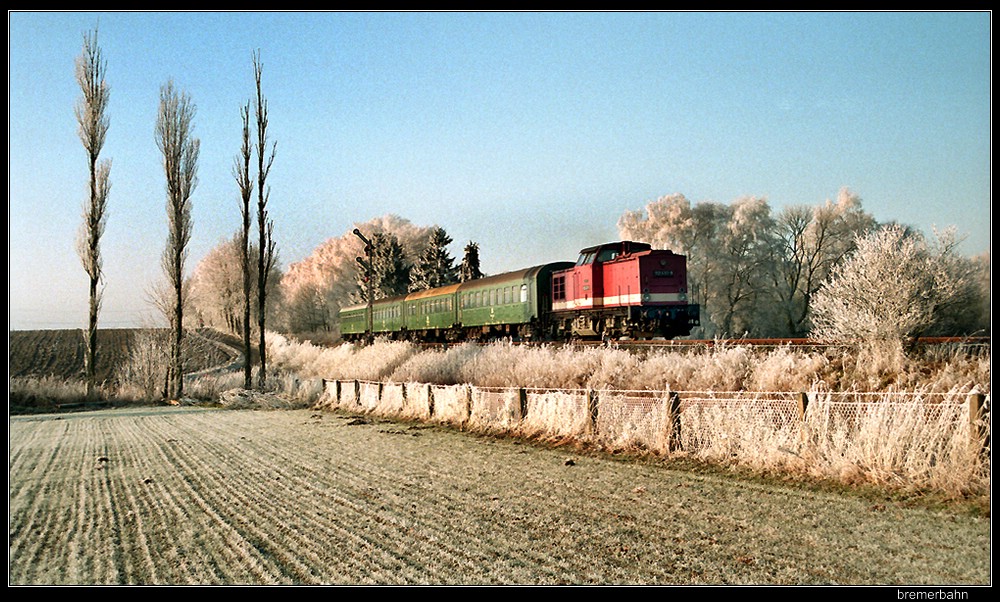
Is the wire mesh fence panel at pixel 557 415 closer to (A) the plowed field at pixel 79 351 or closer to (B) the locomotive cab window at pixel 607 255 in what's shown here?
(B) the locomotive cab window at pixel 607 255

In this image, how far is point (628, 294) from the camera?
22.2 meters

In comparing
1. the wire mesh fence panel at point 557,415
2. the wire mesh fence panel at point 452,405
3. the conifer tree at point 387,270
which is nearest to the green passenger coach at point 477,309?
the wire mesh fence panel at point 452,405

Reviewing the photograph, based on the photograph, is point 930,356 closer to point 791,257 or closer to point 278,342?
point 791,257

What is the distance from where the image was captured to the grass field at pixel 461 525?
516 centimetres

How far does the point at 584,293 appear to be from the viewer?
24.1m

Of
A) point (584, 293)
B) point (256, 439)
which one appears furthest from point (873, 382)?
point (584, 293)

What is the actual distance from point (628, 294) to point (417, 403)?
9.24 m

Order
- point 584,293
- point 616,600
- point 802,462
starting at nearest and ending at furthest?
point 616,600 < point 802,462 < point 584,293

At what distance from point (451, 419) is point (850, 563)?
370 inches

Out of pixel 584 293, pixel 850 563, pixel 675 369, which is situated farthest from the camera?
pixel 584 293

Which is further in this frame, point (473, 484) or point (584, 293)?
point (584, 293)

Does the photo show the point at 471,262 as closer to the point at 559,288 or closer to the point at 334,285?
the point at 334,285

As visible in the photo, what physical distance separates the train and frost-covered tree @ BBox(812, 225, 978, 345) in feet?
23.2

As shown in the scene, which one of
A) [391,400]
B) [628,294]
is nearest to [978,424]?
[391,400]
